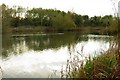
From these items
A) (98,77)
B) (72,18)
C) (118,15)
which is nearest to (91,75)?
(98,77)

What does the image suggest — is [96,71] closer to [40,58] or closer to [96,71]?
[96,71]

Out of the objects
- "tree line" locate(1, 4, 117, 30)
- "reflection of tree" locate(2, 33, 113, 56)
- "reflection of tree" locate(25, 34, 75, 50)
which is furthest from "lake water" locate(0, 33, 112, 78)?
"tree line" locate(1, 4, 117, 30)

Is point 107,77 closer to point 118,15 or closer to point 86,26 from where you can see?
point 118,15

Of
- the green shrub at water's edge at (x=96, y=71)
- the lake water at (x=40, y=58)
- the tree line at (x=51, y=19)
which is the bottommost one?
the lake water at (x=40, y=58)

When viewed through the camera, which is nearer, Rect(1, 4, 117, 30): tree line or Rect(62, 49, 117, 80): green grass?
Rect(62, 49, 117, 80): green grass

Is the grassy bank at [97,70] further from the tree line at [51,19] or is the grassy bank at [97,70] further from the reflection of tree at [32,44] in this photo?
the tree line at [51,19]

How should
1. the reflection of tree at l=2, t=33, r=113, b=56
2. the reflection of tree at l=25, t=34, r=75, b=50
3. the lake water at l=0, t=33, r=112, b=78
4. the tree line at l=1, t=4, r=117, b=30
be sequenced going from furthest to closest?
the tree line at l=1, t=4, r=117, b=30 → the reflection of tree at l=25, t=34, r=75, b=50 → the reflection of tree at l=2, t=33, r=113, b=56 → the lake water at l=0, t=33, r=112, b=78

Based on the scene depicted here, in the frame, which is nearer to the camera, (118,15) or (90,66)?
(118,15)

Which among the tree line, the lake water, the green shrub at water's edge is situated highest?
the tree line

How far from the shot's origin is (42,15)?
1266 inches

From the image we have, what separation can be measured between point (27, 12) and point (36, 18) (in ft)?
4.61

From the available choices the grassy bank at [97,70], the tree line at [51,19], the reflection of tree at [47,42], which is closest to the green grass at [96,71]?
the grassy bank at [97,70]

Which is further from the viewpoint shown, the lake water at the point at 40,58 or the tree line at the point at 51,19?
the tree line at the point at 51,19

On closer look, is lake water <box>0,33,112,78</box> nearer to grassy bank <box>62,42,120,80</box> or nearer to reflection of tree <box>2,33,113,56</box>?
reflection of tree <box>2,33,113,56</box>
